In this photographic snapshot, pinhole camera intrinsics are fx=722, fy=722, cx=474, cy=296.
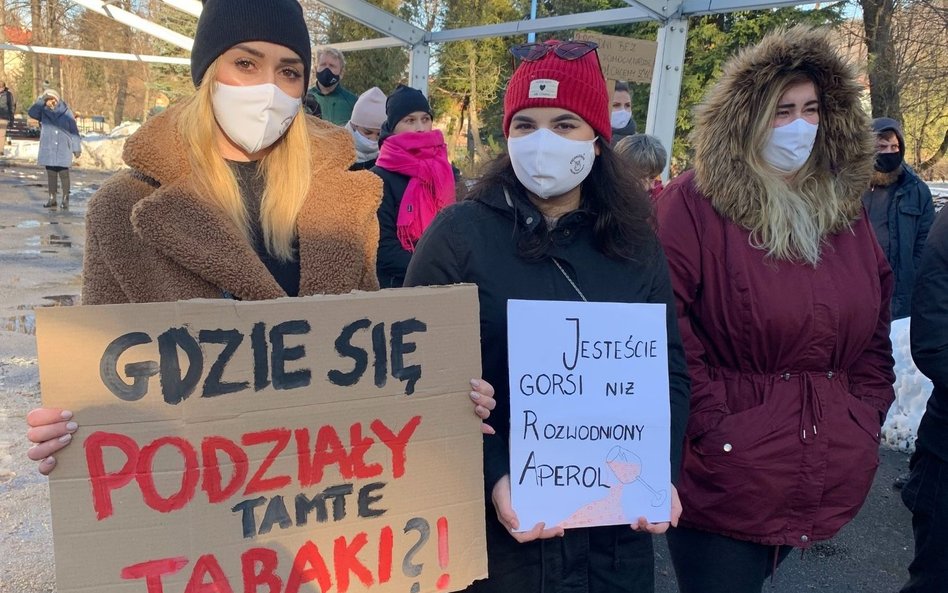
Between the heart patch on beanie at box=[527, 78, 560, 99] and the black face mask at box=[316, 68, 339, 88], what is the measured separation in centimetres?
528

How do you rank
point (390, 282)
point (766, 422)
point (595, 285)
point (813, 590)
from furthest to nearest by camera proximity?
point (390, 282), point (813, 590), point (766, 422), point (595, 285)

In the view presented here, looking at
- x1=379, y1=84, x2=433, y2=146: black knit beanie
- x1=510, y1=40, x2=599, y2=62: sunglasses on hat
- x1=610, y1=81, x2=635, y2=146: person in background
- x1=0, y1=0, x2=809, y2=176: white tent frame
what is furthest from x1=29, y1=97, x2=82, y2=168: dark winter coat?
x1=510, y1=40, x2=599, y2=62: sunglasses on hat

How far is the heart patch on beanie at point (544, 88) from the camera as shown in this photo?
6.07 ft

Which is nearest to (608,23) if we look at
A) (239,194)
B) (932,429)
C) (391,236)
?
(391,236)

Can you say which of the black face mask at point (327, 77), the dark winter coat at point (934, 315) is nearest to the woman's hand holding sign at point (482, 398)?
the dark winter coat at point (934, 315)

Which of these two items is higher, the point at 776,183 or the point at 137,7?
the point at 137,7

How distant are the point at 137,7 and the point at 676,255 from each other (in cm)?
2411

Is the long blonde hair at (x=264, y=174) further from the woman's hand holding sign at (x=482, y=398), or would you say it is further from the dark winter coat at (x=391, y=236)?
the dark winter coat at (x=391, y=236)

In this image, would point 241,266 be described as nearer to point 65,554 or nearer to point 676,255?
point 65,554

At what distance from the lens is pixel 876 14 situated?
42.0 feet

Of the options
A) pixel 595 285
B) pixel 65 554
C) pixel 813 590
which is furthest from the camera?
pixel 813 590

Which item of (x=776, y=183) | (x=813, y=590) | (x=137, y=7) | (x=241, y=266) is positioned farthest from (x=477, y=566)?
(x=137, y=7)

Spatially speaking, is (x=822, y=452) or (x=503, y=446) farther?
(x=822, y=452)

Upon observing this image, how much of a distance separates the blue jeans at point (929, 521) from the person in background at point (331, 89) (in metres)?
5.53
